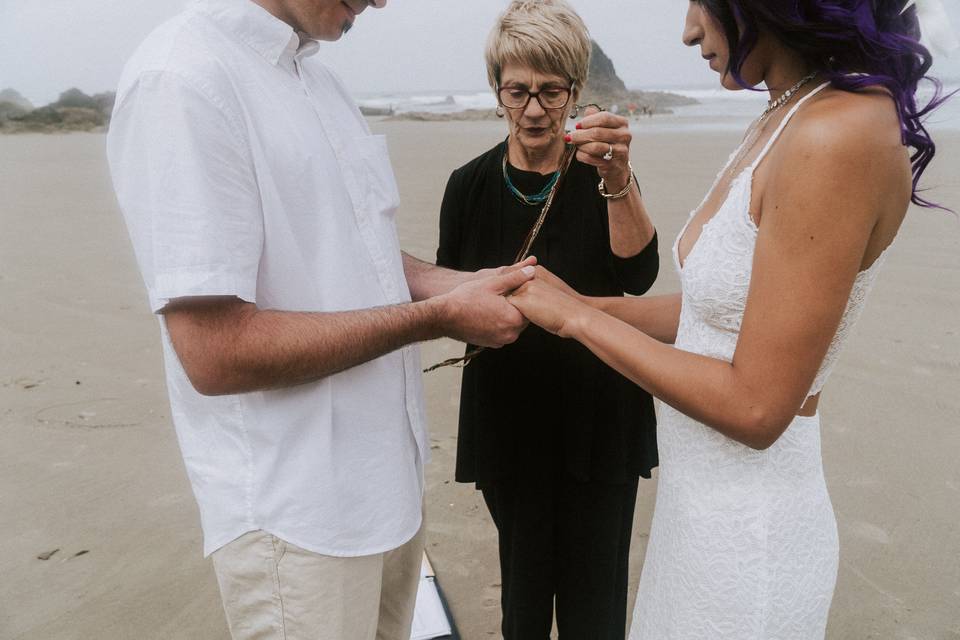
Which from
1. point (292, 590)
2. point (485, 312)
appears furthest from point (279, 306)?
point (292, 590)

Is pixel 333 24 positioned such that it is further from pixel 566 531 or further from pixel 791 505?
pixel 566 531

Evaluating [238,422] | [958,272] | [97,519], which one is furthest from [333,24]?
[958,272]

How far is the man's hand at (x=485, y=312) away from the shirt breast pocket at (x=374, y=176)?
28 centimetres

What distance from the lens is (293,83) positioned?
160 centimetres

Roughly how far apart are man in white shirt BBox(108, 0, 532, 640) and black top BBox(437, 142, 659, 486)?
461 millimetres

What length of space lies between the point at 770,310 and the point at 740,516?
53cm

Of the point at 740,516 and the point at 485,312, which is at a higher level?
A: the point at 485,312

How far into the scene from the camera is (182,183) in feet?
4.19

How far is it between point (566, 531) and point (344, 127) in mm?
1519

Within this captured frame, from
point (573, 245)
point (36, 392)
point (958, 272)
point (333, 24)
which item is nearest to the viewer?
point (333, 24)

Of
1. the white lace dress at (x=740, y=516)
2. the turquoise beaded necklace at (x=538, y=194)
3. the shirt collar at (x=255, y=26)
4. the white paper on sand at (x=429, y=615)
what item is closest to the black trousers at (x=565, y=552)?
the white paper on sand at (x=429, y=615)

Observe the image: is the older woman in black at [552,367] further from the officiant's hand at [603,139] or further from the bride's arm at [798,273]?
the bride's arm at [798,273]

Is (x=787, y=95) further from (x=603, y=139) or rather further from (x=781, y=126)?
(x=603, y=139)

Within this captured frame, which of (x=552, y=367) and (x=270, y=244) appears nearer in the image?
(x=270, y=244)
